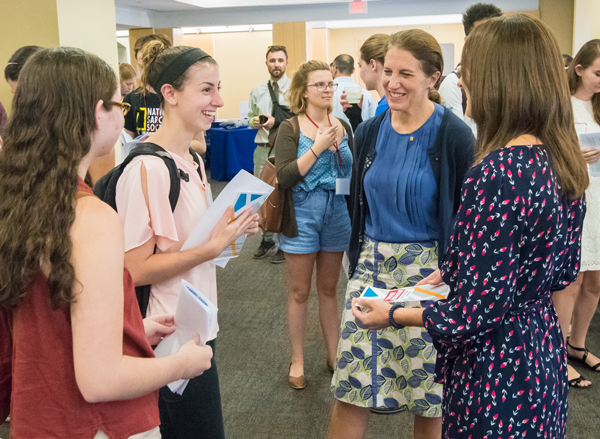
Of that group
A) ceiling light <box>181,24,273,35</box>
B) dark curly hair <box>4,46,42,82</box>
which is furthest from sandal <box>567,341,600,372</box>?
ceiling light <box>181,24,273,35</box>

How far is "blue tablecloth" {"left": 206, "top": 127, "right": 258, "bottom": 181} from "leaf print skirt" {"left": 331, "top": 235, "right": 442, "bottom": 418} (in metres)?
A: 7.89

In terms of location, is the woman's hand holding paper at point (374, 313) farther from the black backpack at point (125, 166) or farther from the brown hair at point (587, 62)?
the brown hair at point (587, 62)

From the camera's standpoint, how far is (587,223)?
9.68 ft

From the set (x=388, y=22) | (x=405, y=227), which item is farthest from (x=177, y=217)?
(x=388, y=22)

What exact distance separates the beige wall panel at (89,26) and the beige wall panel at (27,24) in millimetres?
79

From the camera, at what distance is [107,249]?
93 cm

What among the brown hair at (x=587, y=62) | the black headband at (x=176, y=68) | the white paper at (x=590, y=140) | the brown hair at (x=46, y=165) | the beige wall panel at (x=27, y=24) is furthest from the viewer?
the beige wall panel at (x=27, y=24)

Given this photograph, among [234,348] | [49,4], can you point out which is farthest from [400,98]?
[49,4]

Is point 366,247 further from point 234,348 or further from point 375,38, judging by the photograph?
point 234,348

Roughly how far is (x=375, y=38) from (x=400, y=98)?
122cm

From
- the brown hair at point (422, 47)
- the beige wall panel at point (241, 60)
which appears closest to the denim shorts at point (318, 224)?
the brown hair at point (422, 47)

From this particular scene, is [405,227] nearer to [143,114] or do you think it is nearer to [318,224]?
[318,224]

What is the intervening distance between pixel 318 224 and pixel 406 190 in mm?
946

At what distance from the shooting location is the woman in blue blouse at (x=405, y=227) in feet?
6.13
